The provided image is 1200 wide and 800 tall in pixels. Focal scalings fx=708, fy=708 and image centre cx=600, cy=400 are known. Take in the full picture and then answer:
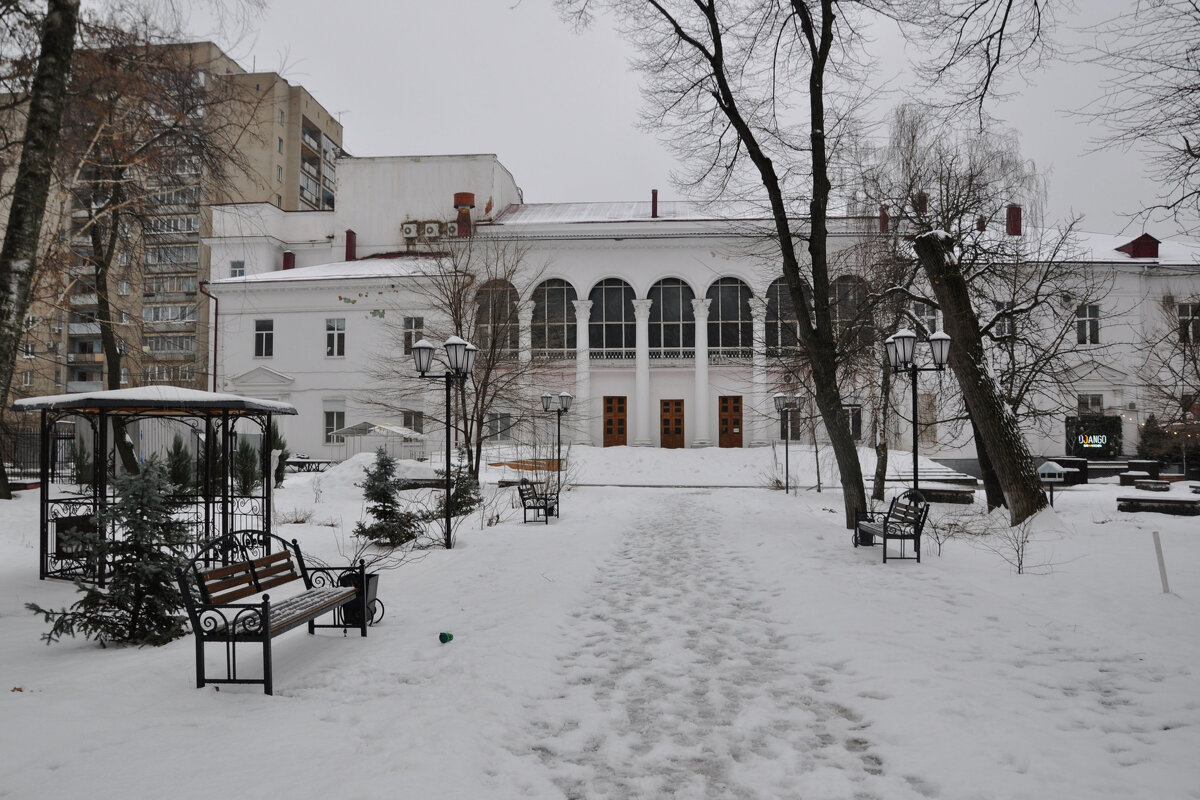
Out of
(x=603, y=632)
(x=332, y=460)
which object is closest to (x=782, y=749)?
(x=603, y=632)

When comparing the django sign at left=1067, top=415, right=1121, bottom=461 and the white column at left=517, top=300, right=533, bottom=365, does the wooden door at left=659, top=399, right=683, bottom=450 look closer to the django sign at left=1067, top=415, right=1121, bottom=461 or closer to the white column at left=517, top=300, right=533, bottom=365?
the white column at left=517, top=300, right=533, bottom=365

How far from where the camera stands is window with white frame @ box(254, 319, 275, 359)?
39.6m

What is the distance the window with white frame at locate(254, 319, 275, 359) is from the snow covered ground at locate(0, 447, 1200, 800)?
32105 millimetres

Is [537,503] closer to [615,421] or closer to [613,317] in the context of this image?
[615,421]

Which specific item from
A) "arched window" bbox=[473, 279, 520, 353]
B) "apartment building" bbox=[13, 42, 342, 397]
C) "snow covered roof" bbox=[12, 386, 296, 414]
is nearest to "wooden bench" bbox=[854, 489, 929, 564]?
"apartment building" bbox=[13, 42, 342, 397]

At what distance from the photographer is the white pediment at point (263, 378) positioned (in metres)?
38.8

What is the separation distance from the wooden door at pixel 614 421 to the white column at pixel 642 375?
1.04 m

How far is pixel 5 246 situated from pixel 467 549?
26.5 ft

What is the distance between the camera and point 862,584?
8688 mm

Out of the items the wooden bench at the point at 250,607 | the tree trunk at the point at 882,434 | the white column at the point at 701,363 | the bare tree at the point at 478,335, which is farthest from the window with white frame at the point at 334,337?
the wooden bench at the point at 250,607

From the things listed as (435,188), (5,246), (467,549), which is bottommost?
(467,549)

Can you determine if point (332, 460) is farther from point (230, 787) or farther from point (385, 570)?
point (230, 787)

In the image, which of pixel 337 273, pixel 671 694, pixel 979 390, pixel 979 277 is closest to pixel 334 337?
pixel 337 273

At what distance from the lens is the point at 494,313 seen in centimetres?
2322
